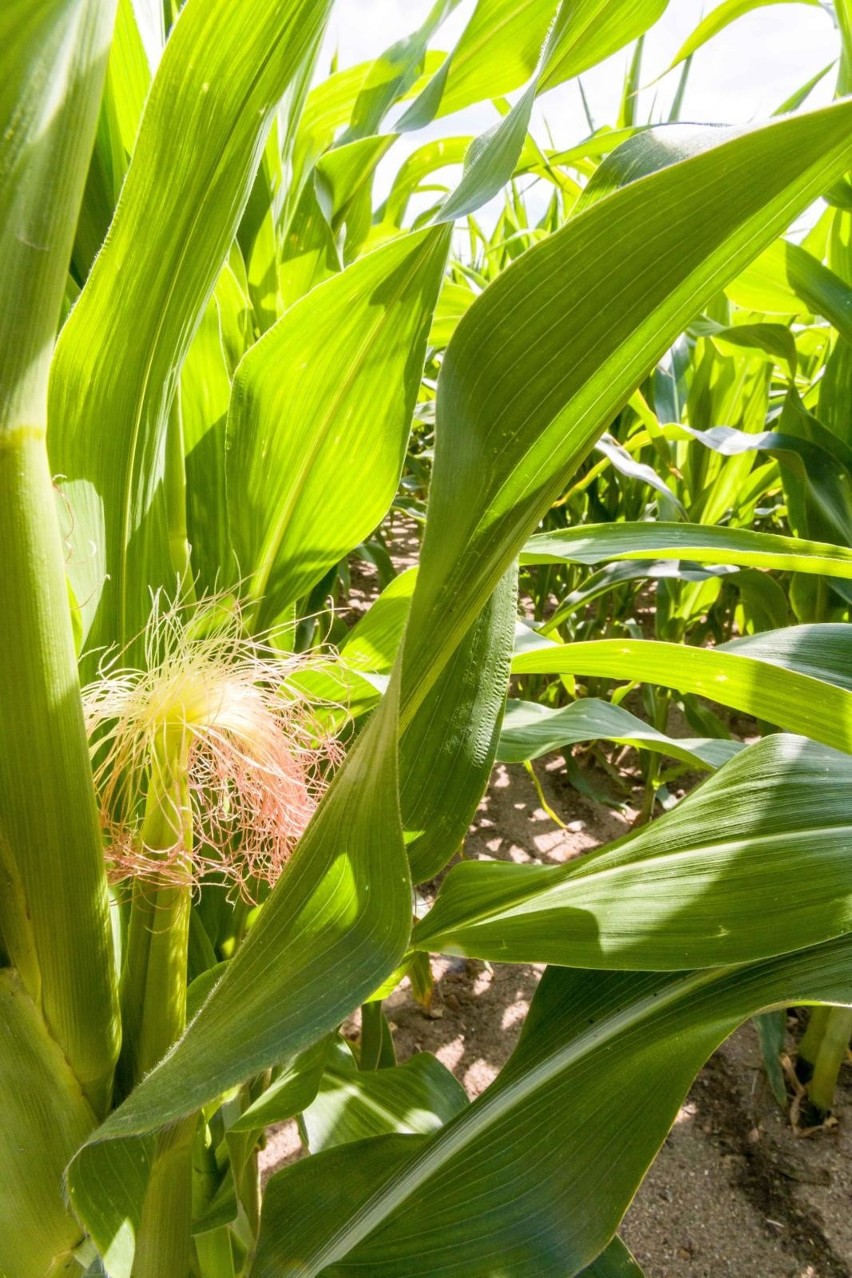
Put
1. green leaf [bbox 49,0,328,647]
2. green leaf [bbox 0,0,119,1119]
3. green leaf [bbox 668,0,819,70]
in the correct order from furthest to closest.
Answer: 1. green leaf [bbox 668,0,819,70]
2. green leaf [bbox 49,0,328,647]
3. green leaf [bbox 0,0,119,1119]

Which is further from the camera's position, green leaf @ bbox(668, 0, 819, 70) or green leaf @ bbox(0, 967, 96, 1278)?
green leaf @ bbox(668, 0, 819, 70)

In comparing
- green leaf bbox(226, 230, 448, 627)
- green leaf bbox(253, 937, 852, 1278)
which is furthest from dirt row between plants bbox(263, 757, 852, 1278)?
green leaf bbox(226, 230, 448, 627)

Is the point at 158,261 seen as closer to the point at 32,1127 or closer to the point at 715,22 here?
the point at 32,1127

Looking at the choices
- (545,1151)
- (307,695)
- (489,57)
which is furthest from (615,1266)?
(489,57)

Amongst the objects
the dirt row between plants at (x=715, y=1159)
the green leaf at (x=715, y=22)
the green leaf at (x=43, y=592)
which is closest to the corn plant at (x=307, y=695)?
the green leaf at (x=43, y=592)

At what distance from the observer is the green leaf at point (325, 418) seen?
0.38 meters

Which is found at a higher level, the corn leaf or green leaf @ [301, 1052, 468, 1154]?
the corn leaf

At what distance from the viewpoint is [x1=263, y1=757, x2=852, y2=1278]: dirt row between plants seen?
32.2 inches

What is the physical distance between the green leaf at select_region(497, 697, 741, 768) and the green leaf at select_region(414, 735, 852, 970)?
0.43 feet

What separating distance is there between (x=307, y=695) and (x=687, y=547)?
0.23 meters

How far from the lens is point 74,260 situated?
0.41m

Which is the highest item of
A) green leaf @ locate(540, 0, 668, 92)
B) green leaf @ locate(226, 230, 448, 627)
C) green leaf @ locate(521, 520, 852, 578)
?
green leaf @ locate(540, 0, 668, 92)

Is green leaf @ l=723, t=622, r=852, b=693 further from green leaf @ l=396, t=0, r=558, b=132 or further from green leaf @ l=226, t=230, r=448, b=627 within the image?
green leaf @ l=396, t=0, r=558, b=132

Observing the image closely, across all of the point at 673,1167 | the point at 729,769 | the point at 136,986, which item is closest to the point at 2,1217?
the point at 136,986
